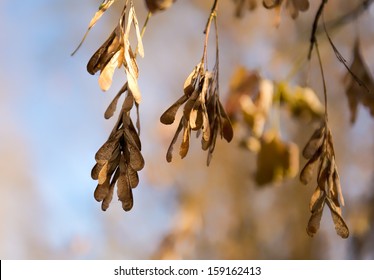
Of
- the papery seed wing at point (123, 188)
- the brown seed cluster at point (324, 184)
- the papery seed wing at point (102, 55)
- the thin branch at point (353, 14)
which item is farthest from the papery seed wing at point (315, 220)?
the thin branch at point (353, 14)

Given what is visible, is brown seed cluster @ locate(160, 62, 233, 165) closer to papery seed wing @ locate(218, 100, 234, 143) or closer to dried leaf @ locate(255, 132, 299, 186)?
papery seed wing @ locate(218, 100, 234, 143)

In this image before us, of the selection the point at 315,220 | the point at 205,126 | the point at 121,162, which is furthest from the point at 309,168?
the point at 121,162

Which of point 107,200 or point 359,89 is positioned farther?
point 359,89

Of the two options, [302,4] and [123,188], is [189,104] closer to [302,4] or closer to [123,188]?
[123,188]

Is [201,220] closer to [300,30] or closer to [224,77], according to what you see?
[224,77]

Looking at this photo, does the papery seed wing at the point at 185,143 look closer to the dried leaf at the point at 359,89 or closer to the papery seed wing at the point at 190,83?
the papery seed wing at the point at 190,83

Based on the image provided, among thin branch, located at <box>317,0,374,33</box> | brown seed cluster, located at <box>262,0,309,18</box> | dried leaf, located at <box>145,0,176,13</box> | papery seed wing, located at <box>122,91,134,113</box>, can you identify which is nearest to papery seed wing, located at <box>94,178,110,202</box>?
papery seed wing, located at <box>122,91,134,113</box>
